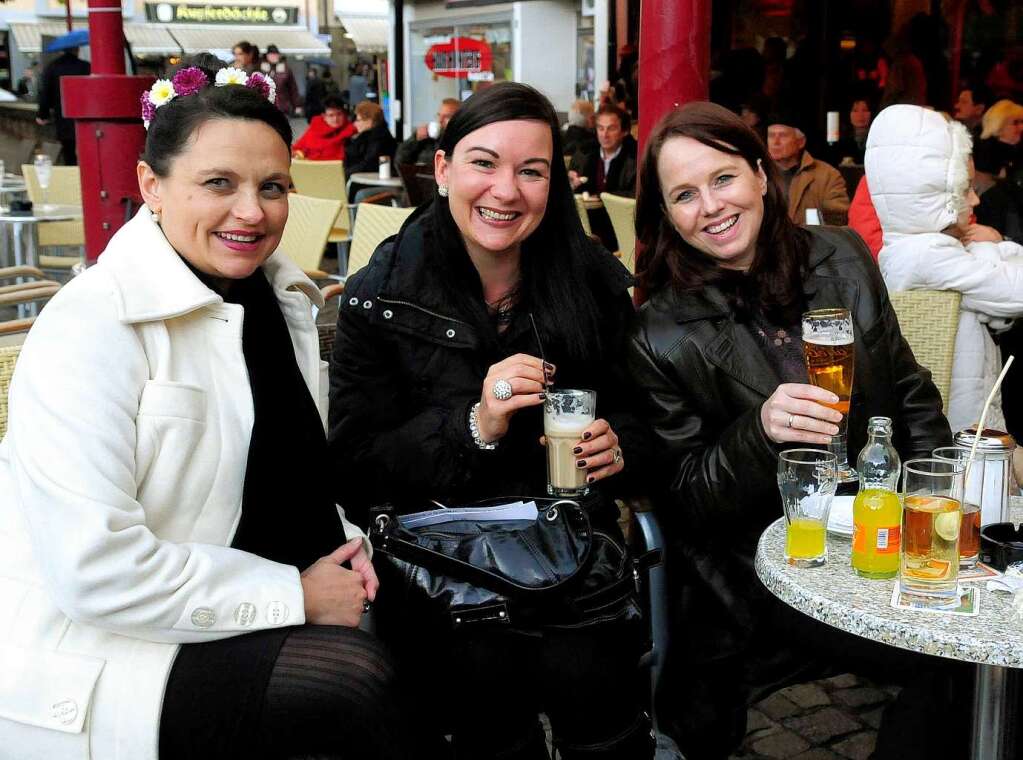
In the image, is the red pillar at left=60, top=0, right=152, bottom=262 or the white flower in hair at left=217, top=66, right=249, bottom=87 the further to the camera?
the red pillar at left=60, top=0, right=152, bottom=262

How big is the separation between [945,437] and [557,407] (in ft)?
3.18

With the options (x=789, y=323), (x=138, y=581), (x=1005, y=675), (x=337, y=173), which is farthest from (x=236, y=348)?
(x=337, y=173)

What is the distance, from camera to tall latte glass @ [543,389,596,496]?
2.37m

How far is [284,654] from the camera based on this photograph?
197 cm

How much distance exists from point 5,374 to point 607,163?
7.30m

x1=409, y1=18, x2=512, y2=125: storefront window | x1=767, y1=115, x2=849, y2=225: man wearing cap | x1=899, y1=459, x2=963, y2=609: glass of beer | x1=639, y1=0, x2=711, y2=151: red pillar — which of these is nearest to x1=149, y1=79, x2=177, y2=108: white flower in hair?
x1=899, y1=459, x2=963, y2=609: glass of beer

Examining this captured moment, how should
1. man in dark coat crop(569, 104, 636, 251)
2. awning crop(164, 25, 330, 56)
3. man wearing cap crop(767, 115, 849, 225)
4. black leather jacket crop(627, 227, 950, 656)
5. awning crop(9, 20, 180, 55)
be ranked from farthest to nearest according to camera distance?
awning crop(164, 25, 330, 56), awning crop(9, 20, 180, 55), man in dark coat crop(569, 104, 636, 251), man wearing cap crop(767, 115, 849, 225), black leather jacket crop(627, 227, 950, 656)

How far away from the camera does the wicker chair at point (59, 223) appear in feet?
26.2

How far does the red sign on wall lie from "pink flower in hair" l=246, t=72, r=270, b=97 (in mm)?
14945

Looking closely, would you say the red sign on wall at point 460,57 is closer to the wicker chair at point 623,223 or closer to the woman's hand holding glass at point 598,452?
the wicker chair at point 623,223

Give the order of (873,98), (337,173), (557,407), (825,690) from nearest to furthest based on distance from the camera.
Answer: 1. (557,407)
2. (825,690)
3. (337,173)
4. (873,98)

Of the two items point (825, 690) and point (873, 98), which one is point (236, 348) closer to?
point (825, 690)

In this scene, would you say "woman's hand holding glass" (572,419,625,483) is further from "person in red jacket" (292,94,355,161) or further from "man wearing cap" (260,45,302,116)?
"man wearing cap" (260,45,302,116)

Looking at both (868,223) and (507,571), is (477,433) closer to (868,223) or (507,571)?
(507,571)
